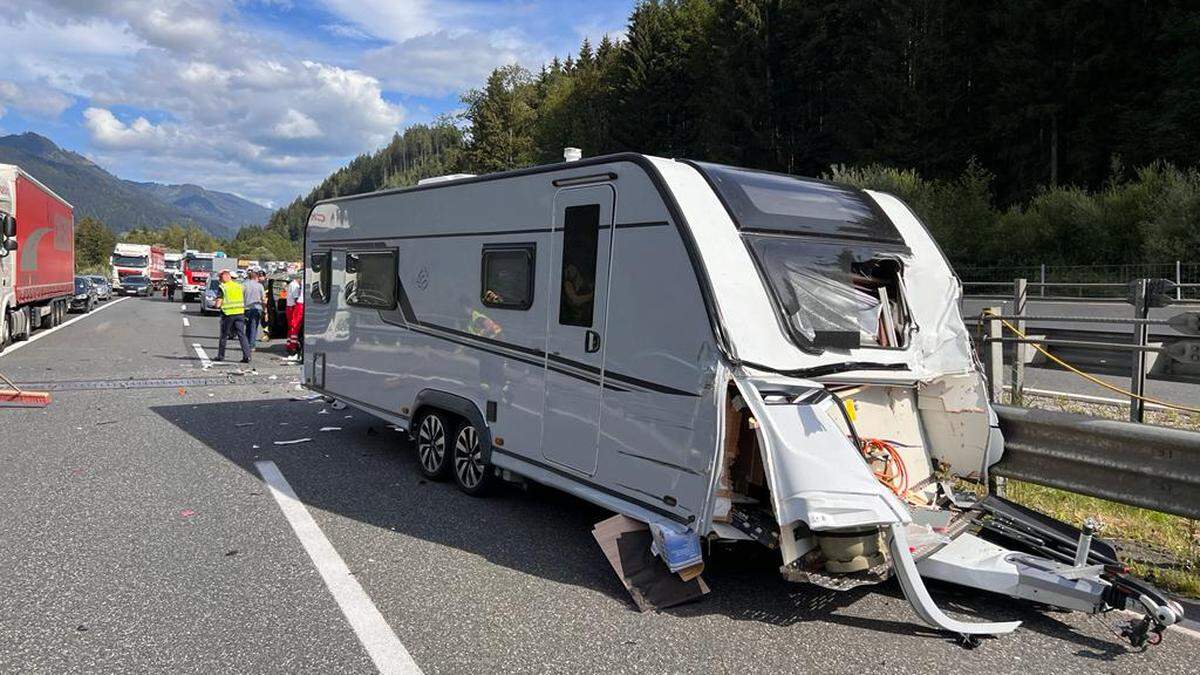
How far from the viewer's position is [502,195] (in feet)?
19.5

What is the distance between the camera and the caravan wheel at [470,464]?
6.12 m

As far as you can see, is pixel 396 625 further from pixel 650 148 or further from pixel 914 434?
pixel 650 148

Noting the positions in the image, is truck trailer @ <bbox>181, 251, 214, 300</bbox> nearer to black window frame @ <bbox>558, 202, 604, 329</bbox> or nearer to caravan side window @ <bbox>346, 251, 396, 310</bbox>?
caravan side window @ <bbox>346, 251, 396, 310</bbox>

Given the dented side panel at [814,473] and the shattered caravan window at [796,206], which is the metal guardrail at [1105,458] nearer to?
the shattered caravan window at [796,206]

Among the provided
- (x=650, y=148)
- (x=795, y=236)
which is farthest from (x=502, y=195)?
(x=650, y=148)

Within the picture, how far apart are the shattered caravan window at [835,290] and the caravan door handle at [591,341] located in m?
1.11

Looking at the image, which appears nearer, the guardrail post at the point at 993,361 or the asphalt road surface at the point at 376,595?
the asphalt road surface at the point at 376,595

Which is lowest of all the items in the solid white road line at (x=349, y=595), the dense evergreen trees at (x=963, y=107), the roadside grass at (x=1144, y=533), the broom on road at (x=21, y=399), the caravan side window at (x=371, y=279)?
the solid white road line at (x=349, y=595)

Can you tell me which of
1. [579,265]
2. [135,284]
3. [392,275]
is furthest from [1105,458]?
[135,284]

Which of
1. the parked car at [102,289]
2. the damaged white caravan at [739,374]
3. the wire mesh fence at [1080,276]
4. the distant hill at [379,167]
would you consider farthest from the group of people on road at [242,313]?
the distant hill at [379,167]

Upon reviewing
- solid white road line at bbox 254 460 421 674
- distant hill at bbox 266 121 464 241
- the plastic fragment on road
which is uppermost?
distant hill at bbox 266 121 464 241

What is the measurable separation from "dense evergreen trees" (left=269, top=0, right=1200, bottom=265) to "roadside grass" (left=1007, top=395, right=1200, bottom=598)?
20926 millimetres

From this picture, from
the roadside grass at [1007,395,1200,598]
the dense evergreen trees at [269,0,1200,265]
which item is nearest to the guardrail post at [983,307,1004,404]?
the roadside grass at [1007,395,1200,598]

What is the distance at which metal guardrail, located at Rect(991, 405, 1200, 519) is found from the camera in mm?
4617
